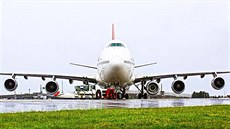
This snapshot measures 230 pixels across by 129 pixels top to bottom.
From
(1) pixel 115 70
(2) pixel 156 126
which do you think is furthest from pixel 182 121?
(1) pixel 115 70

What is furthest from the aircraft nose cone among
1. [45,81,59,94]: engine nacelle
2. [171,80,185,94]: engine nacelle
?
[171,80,185,94]: engine nacelle

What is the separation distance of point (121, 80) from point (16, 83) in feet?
25.9

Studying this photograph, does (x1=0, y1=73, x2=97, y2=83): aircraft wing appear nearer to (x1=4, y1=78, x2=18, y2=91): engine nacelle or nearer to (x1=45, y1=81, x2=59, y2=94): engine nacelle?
(x1=4, y1=78, x2=18, y2=91): engine nacelle

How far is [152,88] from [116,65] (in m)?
6.44

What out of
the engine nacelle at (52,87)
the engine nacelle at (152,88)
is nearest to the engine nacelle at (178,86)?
the engine nacelle at (152,88)

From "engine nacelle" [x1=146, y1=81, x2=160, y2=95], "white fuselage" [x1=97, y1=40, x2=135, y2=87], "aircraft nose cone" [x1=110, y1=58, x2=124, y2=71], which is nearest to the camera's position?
"aircraft nose cone" [x1=110, y1=58, x2=124, y2=71]

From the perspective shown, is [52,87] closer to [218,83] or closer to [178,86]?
[178,86]

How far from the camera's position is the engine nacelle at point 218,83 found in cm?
3528

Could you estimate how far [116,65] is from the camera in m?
32.6

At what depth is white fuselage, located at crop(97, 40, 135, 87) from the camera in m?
32.9

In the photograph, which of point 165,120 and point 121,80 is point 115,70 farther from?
point 165,120

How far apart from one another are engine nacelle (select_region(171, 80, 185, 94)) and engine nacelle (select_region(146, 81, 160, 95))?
89.3 inches

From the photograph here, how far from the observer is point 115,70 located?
3278 centimetres

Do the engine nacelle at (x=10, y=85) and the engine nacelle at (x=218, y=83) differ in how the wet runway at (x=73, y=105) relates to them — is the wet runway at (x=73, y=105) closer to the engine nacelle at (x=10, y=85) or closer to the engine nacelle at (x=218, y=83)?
the engine nacelle at (x=10, y=85)
